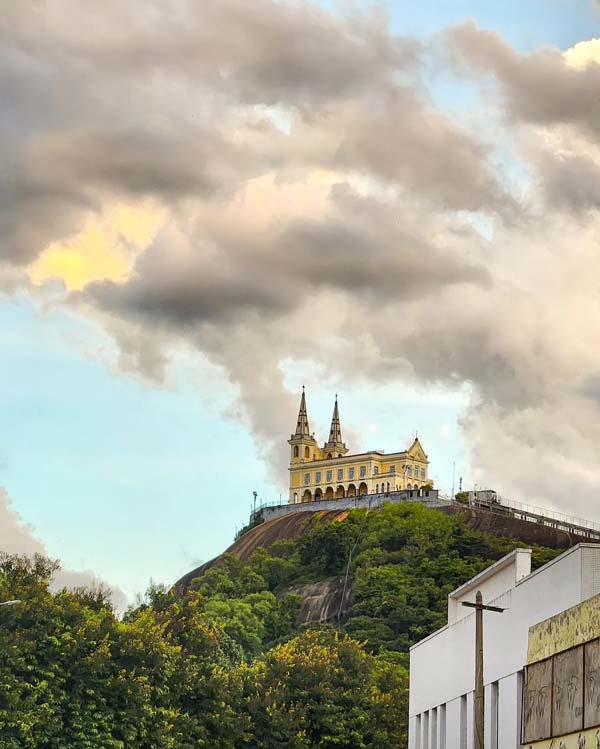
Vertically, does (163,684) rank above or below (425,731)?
above

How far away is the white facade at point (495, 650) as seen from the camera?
44.1 m

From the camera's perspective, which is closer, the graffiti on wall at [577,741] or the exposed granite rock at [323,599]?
the graffiti on wall at [577,741]

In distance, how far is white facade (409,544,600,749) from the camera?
Answer: 145 feet

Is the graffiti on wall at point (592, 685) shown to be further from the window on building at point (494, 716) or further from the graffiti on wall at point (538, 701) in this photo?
the window on building at point (494, 716)

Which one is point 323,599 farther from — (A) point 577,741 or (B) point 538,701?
(A) point 577,741

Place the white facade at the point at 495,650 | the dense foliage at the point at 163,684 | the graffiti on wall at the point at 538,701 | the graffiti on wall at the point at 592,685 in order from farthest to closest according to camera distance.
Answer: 1. the dense foliage at the point at 163,684
2. the white facade at the point at 495,650
3. the graffiti on wall at the point at 538,701
4. the graffiti on wall at the point at 592,685

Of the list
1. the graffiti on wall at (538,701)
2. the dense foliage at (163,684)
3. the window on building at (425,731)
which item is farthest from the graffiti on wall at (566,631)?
the dense foliage at (163,684)

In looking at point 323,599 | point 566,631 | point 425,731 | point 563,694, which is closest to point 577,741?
point 563,694

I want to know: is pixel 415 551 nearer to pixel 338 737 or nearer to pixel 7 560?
pixel 338 737

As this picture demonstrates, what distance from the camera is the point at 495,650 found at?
169 feet

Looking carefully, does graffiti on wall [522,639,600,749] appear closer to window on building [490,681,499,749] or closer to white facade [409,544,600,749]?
white facade [409,544,600,749]

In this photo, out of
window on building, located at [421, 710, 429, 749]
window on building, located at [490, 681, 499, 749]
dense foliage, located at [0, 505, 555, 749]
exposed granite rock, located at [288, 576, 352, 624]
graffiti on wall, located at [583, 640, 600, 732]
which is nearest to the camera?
graffiti on wall, located at [583, 640, 600, 732]

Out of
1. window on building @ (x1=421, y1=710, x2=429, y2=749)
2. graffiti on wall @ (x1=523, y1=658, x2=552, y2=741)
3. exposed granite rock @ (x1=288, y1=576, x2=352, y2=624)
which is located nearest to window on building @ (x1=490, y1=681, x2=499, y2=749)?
graffiti on wall @ (x1=523, y1=658, x2=552, y2=741)

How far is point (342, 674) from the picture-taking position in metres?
102
